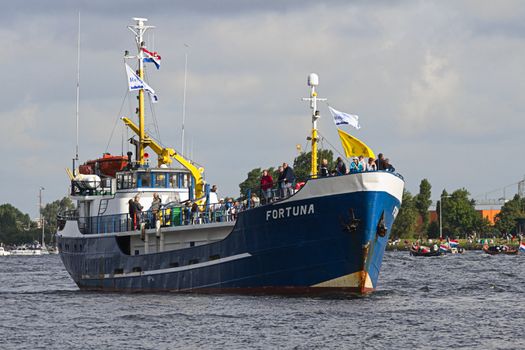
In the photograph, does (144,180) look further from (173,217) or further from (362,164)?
(362,164)

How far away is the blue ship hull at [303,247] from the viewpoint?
43375mm

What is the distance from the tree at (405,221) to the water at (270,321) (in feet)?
410

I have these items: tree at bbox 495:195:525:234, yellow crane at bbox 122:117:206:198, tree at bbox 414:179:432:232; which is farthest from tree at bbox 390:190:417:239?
yellow crane at bbox 122:117:206:198

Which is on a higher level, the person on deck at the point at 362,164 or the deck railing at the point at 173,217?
the person on deck at the point at 362,164

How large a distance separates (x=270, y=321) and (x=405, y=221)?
141 metres

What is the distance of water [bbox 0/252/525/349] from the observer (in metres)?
34.1

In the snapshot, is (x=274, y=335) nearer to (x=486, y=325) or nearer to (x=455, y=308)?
(x=486, y=325)

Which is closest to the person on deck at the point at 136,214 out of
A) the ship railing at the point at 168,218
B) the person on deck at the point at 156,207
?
the ship railing at the point at 168,218

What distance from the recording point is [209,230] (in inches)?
1907

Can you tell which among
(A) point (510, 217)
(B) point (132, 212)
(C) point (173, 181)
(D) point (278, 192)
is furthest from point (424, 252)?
(D) point (278, 192)

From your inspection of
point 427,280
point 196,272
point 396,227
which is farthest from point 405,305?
point 396,227

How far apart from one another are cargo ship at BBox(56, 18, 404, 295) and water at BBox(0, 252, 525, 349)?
1.19 metres

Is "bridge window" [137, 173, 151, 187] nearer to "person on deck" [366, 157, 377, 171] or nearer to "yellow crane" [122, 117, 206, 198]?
"yellow crane" [122, 117, 206, 198]

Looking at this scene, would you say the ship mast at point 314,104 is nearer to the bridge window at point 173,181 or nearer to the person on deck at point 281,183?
the person on deck at point 281,183
